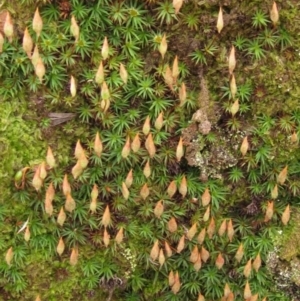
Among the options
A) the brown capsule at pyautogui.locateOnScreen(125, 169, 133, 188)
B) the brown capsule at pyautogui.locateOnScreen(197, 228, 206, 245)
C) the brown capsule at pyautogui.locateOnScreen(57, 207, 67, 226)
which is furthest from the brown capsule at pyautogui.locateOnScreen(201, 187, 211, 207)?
the brown capsule at pyautogui.locateOnScreen(57, 207, 67, 226)

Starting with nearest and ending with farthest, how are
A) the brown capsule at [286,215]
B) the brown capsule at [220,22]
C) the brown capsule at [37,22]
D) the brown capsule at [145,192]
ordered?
the brown capsule at [37,22], the brown capsule at [220,22], the brown capsule at [145,192], the brown capsule at [286,215]

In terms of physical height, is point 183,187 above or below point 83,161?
below

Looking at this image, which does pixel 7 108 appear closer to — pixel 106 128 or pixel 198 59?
pixel 106 128

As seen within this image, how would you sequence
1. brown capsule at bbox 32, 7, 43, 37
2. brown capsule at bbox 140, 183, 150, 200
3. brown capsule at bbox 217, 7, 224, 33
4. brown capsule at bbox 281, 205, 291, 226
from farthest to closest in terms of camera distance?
1. brown capsule at bbox 281, 205, 291, 226
2. brown capsule at bbox 140, 183, 150, 200
3. brown capsule at bbox 217, 7, 224, 33
4. brown capsule at bbox 32, 7, 43, 37

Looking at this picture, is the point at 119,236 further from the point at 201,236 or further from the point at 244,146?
the point at 244,146

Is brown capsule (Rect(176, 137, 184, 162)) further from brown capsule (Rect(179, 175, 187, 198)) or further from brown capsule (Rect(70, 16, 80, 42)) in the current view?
brown capsule (Rect(70, 16, 80, 42))

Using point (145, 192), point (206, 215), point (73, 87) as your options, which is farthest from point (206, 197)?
point (73, 87)

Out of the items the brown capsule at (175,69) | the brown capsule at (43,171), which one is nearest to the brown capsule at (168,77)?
the brown capsule at (175,69)

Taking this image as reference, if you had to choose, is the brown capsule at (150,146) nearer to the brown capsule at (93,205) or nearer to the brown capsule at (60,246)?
the brown capsule at (93,205)

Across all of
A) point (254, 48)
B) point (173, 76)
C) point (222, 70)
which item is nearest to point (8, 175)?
point (173, 76)
